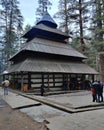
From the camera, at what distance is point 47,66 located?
17516 mm

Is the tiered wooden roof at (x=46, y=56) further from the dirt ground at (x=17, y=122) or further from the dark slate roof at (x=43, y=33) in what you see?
the dirt ground at (x=17, y=122)

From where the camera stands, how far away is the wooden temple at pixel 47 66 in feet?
55.9

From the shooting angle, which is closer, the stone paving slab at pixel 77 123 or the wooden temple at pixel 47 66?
the stone paving slab at pixel 77 123

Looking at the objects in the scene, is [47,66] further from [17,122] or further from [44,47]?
[17,122]

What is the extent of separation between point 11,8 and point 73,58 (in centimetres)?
2168

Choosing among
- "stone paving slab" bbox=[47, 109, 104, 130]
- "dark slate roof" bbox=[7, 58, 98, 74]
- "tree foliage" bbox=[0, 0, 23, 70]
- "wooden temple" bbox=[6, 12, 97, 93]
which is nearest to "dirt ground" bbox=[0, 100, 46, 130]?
"stone paving slab" bbox=[47, 109, 104, 130]

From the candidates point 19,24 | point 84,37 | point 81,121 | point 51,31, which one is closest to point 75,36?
point 84,37

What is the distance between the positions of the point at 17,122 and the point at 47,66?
Result: 10946 mm

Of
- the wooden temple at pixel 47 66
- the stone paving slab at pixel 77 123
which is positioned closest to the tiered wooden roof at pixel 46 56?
the wooden temple at pixel 47 66

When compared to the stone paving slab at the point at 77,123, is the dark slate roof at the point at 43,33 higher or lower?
higher

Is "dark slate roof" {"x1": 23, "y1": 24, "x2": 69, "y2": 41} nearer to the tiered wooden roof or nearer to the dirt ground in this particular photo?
the tiered wooden roof

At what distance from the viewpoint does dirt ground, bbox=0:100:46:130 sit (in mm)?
6090

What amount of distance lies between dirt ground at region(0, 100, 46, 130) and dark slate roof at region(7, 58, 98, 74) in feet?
24.5

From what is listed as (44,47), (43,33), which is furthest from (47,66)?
(43,33)
